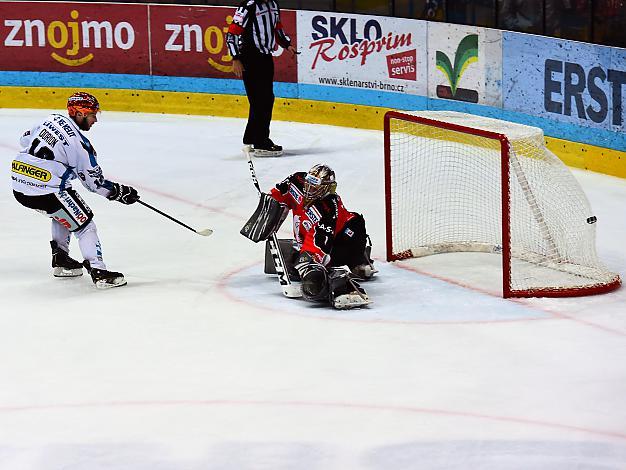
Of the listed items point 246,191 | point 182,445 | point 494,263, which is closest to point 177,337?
point 182,445

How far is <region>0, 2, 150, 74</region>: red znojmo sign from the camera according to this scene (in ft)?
43.7

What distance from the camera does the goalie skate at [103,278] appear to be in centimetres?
708

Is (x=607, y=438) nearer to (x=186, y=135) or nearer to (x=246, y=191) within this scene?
(x=246, y=191)

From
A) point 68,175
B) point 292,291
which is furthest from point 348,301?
point 68,175

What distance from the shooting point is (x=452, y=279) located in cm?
720

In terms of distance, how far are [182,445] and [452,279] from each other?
2.78 metres

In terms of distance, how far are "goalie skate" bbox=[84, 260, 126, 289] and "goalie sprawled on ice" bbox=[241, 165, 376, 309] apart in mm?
764

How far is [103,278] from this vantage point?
7078 mm

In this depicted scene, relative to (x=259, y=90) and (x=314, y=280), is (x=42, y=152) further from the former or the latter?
(x=259, y=90)

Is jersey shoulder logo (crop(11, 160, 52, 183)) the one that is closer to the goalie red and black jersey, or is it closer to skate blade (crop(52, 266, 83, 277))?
skate blade (crop(52, 266, 83, 277))

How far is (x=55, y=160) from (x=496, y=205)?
2.78 metres

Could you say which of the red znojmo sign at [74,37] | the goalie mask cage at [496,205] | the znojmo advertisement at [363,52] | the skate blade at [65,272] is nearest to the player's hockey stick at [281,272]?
the goalie mask cage at [496,205]

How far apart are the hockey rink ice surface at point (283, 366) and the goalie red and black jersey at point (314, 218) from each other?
0.31 metres

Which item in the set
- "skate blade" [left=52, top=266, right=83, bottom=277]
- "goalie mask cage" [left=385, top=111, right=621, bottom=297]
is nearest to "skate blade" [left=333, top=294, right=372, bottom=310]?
"goalie mask cage" [left=385, top=111, right=621, bottom=297]
